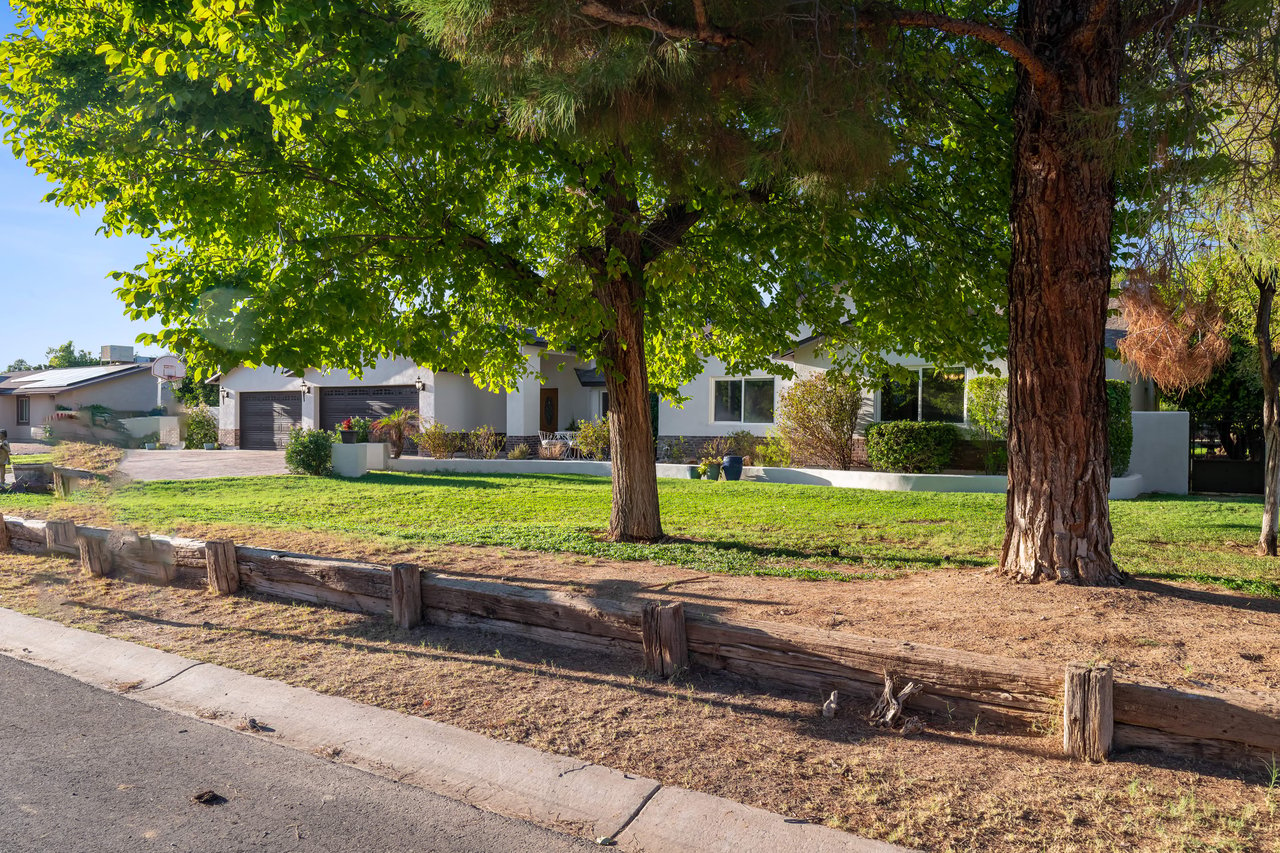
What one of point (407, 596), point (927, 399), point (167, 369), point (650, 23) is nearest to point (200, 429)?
point (167, 369)

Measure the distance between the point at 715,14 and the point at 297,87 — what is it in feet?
9.86

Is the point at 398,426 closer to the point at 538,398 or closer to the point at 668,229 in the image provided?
the point at 538,398

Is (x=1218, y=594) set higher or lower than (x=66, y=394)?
lower

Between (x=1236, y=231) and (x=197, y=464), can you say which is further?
(x=197, y=464)

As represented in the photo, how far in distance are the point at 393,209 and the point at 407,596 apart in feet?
13.4

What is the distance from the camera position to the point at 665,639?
5242 millimetres

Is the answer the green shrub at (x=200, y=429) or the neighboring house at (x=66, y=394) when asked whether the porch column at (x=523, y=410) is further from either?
the neighboring house at (x=66, y=394)

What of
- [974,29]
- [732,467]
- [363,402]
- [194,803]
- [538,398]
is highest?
[974,29]

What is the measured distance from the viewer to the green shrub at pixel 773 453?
770 inches

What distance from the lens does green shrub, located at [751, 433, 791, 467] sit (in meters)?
19.6

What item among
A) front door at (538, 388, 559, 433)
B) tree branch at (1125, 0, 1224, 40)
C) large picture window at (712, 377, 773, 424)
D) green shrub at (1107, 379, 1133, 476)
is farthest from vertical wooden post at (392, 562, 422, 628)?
front door at (538, 388, 559, 433)

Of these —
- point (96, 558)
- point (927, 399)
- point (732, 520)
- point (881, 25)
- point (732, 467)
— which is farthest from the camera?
point (927, 399)

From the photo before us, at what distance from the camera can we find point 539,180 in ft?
32.1

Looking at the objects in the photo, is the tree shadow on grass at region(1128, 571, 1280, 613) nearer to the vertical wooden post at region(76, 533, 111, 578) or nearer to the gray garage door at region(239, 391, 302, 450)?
the vertical wooden post at region(76, 533, 111, 578)
